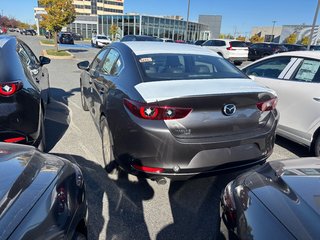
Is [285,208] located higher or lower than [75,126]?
higher

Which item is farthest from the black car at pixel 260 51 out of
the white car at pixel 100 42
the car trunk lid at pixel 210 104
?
the car trunk lid at pixel 210 104

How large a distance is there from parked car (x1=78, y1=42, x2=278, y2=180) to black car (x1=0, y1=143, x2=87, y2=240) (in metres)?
0.73

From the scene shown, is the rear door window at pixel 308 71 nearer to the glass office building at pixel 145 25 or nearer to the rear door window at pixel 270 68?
the rear door window at pixel 270 68

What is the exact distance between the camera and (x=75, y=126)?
517 centimetres

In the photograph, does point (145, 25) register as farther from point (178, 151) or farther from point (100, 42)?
point (178, 151)

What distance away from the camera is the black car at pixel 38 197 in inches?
51.2

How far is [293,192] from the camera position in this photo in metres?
1.56

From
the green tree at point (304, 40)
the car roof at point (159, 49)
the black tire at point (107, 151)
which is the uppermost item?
the green tree at point (304, 40)

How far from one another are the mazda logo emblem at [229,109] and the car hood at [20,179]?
4.97 feet

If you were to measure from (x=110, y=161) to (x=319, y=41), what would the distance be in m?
59.3

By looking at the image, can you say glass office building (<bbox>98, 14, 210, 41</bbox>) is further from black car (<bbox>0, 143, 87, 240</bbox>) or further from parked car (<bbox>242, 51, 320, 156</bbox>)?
black car (<bbox>0, 143, 87, 240</bbox>)

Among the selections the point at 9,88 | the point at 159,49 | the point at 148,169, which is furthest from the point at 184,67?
the point at 9,88

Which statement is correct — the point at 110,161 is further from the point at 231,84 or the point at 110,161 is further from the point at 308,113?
the point at 308,113

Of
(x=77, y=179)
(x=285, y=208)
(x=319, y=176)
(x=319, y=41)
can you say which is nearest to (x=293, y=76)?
(x=319, y=176)
